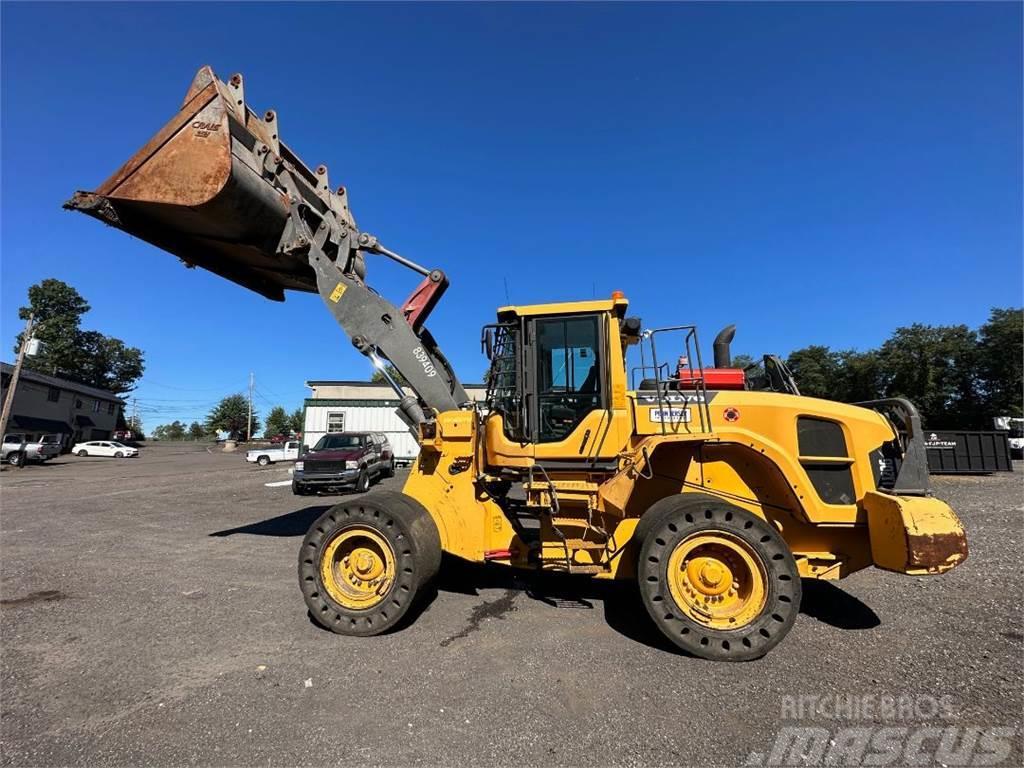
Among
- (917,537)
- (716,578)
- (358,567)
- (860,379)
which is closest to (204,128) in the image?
(358,567)

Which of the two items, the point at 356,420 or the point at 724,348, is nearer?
the point at 724,348

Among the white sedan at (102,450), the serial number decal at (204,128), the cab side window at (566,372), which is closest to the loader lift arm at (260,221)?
the serial number decal at (204,128)

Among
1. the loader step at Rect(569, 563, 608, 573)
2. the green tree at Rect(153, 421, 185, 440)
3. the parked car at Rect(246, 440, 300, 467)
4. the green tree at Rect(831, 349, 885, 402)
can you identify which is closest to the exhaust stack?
the loader step at Rect(569, 563, 608, 573)

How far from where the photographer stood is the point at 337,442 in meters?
14.9

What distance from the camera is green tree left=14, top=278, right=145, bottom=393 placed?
186 feet

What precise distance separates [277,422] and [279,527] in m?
82.0

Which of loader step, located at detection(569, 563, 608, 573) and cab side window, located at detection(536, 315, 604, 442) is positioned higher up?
cab side window, located at detection(536, 315, 604, 442)

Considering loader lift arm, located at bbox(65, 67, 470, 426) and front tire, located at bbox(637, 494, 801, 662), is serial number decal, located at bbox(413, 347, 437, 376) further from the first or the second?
front tire, located at bbox(637, 494, 801, 662)

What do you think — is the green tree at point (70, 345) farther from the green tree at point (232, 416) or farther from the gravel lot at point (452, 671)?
the gravel lot at point (452, 671)

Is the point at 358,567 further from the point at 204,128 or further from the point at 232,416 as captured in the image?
the point at 232,416

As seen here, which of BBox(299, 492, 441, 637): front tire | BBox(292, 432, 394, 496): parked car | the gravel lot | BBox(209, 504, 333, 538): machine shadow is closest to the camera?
the gravel lot

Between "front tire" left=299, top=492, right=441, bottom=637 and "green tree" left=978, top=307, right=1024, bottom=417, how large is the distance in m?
53.1

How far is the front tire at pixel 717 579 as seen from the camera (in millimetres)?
3730

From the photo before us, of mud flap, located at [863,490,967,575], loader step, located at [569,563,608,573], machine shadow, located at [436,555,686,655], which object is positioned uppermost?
mud flap, located at [863,490,967,575]
